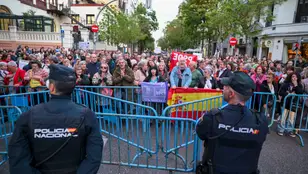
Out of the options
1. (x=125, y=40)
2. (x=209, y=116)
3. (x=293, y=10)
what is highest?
(x=293, y=10)

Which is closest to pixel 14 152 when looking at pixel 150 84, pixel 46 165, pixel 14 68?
pixel 46 165

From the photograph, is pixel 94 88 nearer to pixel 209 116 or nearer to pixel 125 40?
pixel 209 116

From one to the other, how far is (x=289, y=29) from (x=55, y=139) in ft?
83.6

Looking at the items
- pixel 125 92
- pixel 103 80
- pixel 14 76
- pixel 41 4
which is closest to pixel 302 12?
pixel 125 92

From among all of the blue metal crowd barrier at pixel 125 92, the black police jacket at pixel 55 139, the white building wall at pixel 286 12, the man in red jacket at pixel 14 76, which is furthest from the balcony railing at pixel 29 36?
the white building wall at pixel 286 12

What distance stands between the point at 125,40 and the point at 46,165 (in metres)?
26.5

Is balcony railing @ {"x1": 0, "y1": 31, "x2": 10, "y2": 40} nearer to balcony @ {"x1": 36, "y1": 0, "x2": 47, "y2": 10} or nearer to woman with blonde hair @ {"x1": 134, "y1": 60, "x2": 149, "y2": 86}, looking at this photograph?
balcony @ {"x1": 36, "y1": 0, "x2": 47, "y2": 10}

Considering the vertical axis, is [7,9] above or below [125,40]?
above

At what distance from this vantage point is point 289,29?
21.0m

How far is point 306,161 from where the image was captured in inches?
158

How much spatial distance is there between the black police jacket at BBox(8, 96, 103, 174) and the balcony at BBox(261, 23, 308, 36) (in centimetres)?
2417

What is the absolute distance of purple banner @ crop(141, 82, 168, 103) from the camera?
218 inches

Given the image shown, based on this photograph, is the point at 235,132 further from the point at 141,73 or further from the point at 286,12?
the point at 286,12

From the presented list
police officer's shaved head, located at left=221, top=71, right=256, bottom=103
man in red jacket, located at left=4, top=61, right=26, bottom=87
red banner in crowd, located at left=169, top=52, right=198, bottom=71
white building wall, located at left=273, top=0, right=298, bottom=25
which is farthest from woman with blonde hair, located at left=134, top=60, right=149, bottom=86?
white building wall, located at left=273, top=0, right=298, bottom=25
